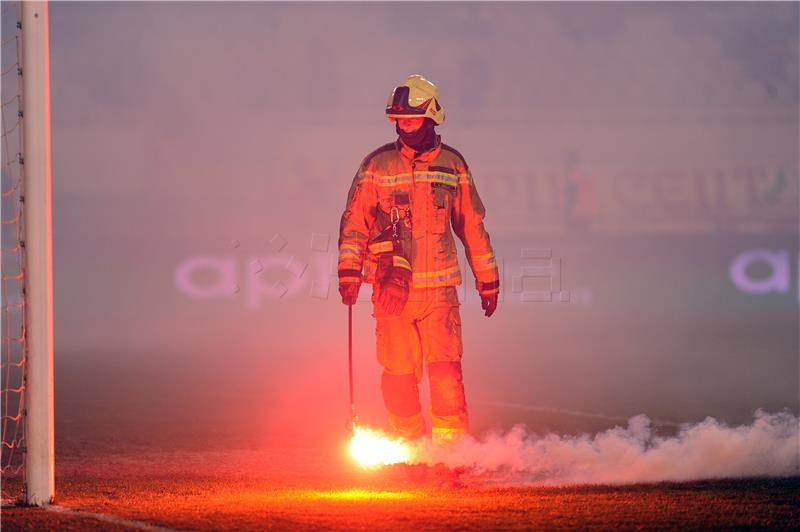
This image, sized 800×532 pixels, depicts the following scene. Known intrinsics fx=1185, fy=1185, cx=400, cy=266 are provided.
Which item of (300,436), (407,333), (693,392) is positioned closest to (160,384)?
(300,436)

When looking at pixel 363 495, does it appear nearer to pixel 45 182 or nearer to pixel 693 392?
pixel 45 182

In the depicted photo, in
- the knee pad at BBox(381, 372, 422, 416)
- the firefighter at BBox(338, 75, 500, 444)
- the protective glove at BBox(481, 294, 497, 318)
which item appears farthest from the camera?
the protective glove at BBox(481, 294, 497, 318)

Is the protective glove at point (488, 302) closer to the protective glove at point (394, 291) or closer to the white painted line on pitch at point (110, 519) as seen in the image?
the protective glove at point (394, 291)

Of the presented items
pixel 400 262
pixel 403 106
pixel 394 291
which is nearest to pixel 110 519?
pixel 394 291

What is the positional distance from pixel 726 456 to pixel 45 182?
19.1 feet

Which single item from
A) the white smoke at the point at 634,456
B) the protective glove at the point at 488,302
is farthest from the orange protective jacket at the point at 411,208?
the white smoke at the point at 634,456

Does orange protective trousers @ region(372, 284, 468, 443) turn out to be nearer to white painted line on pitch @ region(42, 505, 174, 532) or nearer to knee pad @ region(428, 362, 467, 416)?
knee pad @ region(428, 362, 467, 416)

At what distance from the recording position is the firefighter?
30.7ft

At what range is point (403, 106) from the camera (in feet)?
30.7

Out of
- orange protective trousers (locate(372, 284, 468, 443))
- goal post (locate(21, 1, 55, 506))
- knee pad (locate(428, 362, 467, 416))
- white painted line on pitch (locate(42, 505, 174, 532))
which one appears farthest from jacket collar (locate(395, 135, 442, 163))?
white painted line on pitch (locate(42, 505, 174, 532))

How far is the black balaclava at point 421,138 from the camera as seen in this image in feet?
30.7

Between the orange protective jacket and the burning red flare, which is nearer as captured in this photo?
the orange protective jacket

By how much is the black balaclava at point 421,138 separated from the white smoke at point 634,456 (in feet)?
7.72

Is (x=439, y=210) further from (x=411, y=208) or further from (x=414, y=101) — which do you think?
(x=414, y=101)
